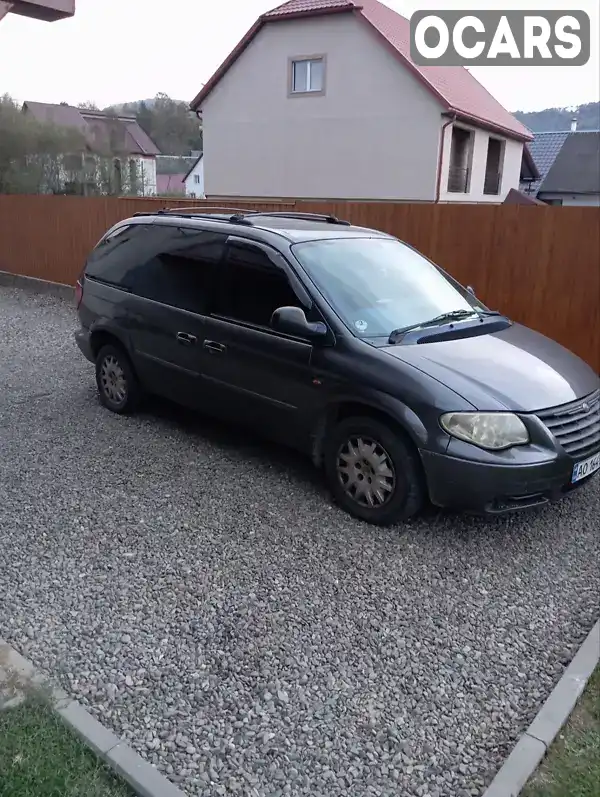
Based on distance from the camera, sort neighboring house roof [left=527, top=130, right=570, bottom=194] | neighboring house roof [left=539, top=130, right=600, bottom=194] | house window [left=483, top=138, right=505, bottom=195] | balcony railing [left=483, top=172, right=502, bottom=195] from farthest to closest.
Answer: neighboring house roof [left=527, top=130, right=570, bottom=194] → neighboring house roof [left=539, top=130, right=600, bottom=194] → balcony railing [left=483, top=172, right=502, bottom=195] → house window [left=483, top=138, right=505, bottom=195]

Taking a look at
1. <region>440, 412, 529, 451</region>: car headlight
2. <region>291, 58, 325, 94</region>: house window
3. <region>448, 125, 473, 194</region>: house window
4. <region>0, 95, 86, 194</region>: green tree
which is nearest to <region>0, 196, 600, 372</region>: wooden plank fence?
<region>440, 412, 529, 451</region>: car headlight

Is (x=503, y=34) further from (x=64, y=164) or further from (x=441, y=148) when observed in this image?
(x=64, y=164)

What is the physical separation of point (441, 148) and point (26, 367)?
628 inches

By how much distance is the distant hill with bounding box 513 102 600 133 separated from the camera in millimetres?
53500

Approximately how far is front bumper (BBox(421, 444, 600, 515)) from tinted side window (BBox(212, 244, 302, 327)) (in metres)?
1.54

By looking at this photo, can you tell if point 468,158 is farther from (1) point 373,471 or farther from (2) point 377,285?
(1) point 373,471

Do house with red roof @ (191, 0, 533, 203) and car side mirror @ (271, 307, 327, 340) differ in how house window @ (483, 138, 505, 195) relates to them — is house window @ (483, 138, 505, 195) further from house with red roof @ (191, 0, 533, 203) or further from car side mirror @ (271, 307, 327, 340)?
car side mirror @ (271, 307, 327, 340)

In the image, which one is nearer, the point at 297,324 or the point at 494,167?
the point at 297,324

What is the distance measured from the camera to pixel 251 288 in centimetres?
495

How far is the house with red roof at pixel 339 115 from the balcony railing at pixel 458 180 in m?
0.04

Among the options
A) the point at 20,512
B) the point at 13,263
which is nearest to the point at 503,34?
the point at 13,263

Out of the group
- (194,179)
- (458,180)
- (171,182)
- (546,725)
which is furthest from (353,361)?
(194,179)

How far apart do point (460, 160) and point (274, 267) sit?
2068cm

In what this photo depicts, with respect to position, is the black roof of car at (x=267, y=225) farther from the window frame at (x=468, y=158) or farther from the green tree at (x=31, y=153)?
the green tree at (x=31, y=153)
